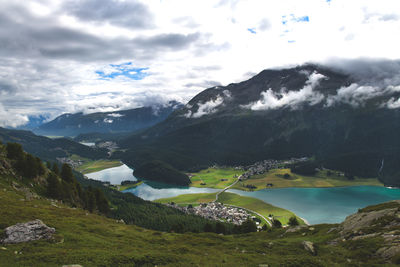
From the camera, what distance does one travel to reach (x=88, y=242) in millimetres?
29625

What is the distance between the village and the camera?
504 ft

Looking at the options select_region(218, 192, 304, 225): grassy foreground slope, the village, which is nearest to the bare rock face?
the village

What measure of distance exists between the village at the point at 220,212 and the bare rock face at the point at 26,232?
132644 millimetres

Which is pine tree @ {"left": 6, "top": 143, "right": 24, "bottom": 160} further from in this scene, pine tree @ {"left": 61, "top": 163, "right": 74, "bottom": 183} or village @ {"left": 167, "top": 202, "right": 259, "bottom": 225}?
village @ {"left": 167, "top": 202, "right": 259, "bottom": 225}

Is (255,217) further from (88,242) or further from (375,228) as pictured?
(88,242)

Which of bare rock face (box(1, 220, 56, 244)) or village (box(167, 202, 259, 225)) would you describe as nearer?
bare rock face (box(1, 220, 56, 244))

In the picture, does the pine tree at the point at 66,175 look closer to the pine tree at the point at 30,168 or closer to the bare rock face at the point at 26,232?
the pine tree at the point at 30,168

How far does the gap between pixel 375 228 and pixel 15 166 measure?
259ft

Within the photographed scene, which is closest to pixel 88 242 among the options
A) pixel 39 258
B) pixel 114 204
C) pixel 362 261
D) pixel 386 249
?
pixel 39 258

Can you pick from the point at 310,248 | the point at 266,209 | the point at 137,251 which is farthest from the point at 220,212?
the point at 137,251

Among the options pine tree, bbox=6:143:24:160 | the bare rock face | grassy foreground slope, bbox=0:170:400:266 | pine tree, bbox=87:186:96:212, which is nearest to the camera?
grassy foreground slope, bbox=0:170:400:266

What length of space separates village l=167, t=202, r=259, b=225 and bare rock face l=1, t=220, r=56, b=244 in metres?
133

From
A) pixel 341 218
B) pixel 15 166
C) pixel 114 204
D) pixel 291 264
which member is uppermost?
pixel 15 166

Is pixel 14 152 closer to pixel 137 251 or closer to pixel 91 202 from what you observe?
pixel 91 202
